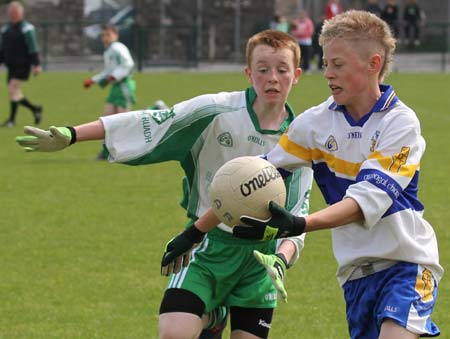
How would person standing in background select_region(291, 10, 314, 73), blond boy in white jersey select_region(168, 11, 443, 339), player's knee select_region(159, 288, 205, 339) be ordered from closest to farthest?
blond boy in white jersey select_region(168, 11, 443, 339)
player's knee select_region(159, 288, 205, 339)
person standing in background select_region(291, 10, 314, 73)

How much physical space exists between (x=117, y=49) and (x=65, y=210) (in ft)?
16.9

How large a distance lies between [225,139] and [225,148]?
45mm

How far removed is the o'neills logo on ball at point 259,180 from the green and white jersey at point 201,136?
1051mm

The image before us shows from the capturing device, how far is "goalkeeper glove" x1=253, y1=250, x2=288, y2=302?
→ 4535 mm

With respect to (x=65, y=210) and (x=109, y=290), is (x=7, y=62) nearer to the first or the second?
(x=65, y=210)

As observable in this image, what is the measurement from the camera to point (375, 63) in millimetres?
4766

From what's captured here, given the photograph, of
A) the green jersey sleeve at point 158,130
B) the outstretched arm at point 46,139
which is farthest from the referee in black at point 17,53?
the outstretched arm at point 46,139

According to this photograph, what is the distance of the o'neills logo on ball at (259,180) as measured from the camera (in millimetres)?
4480

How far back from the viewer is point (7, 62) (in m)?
21.0

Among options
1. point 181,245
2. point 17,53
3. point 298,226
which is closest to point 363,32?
point 298,226

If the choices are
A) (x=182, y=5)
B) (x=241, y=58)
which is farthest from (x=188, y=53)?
(x=182, y=5)

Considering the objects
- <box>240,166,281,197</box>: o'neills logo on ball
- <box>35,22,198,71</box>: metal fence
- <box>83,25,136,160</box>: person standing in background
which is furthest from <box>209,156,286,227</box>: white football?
<box>35,22,198,71</box>: metal fence

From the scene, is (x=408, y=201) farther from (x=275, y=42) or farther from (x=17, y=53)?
(x=17, y=53)

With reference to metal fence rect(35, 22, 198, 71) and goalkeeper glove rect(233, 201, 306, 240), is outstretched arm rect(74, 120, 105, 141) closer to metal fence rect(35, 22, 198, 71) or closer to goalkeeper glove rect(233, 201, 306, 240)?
goalkeeper glove rect(233, 201, 306, 240)
